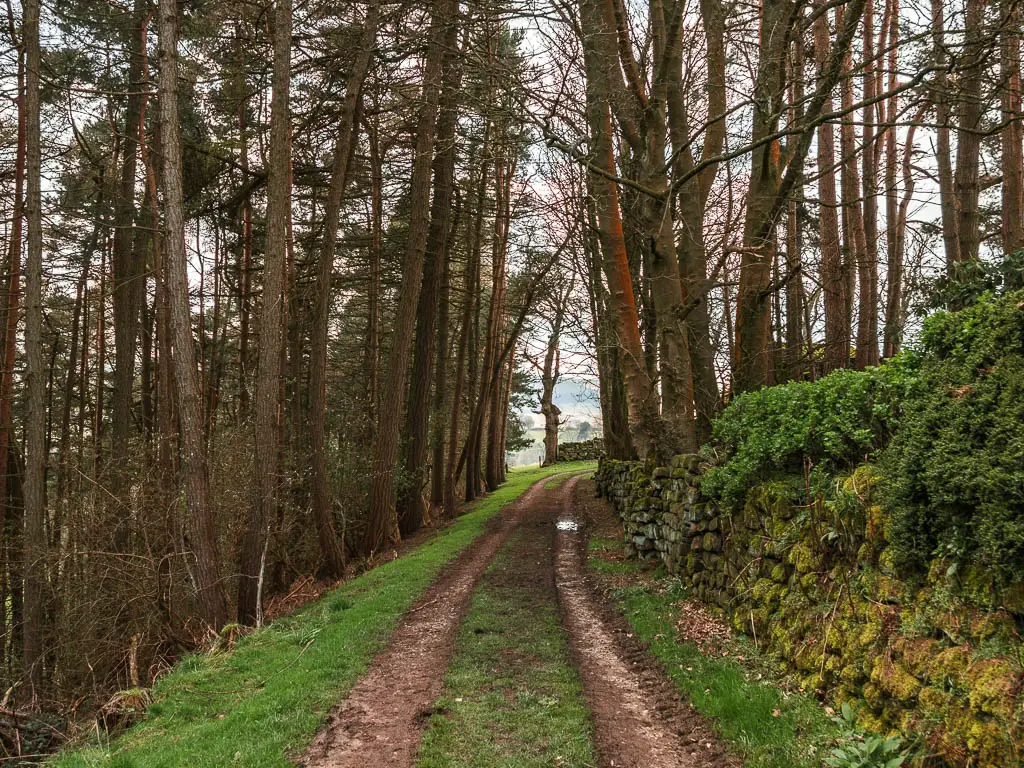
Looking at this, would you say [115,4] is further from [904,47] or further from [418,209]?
[904,47]

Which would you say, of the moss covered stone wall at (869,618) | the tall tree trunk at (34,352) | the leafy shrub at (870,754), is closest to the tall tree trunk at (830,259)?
the moss covered stone wall at (869,618)

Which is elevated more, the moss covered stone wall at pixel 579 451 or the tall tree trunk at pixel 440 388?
the tall tree trunk at pixel 440 388

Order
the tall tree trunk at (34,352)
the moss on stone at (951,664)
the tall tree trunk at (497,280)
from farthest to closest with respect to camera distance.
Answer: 1. the tall tree trunk at (497,280)
2. the tall tree trunk at (34,352)
3. the moss on stone at (951,664)

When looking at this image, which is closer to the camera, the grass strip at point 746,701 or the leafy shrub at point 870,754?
the leafy shrub at point 870,754

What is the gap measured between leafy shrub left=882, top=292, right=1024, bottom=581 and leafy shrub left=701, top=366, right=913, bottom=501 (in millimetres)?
457

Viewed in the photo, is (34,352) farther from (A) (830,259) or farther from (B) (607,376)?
(B) (607,376)

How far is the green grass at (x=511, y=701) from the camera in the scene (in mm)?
4895

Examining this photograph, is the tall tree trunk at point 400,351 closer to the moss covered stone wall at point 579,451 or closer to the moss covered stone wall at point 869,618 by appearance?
the moss covered stone wall at point 869,618

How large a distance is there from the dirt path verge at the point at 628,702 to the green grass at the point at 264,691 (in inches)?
94.5

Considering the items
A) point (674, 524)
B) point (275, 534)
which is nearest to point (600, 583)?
point (674, 524)

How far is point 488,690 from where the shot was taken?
6.22 metres

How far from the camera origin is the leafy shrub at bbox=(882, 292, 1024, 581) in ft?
11.7

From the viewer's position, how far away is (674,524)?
1015cm

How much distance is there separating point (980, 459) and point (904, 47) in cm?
567
